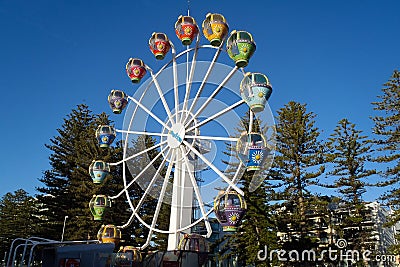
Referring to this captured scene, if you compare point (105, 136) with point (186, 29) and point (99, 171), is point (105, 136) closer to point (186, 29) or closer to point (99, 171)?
point (99, 171)

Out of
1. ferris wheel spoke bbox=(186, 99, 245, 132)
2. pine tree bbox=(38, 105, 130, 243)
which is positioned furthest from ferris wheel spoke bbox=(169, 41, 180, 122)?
pine tree bbox=(38, 105, 130, 243)

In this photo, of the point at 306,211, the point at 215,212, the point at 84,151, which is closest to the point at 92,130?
→ the point at 84,151

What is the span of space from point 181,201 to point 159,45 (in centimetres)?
615

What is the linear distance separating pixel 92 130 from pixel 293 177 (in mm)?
15529

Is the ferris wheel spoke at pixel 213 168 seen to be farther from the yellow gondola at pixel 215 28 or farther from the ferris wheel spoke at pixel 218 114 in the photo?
the yellow gondola at pixel 215 28

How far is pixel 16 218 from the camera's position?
1542 inches

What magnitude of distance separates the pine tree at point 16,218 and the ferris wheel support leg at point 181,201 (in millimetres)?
19678

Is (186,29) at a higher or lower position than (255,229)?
higher

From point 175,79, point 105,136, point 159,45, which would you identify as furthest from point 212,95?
point 105,136

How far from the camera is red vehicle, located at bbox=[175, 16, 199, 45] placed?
15.0 metres

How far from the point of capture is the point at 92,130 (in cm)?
3178

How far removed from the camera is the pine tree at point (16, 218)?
110 ft

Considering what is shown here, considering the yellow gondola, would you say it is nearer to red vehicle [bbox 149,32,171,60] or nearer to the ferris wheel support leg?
red vehicle [bbox 149,32,171,60]

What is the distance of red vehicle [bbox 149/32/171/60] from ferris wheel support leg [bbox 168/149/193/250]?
170 inches
